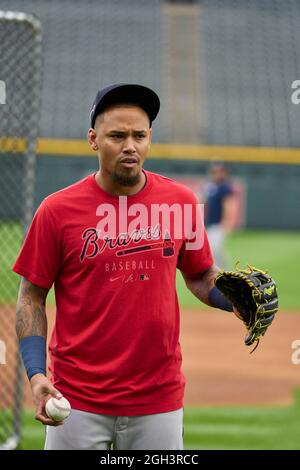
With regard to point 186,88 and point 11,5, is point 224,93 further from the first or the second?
point 11,5

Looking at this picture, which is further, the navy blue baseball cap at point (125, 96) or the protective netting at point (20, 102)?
the protective netting at point (20, 102)

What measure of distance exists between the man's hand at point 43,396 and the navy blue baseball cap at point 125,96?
3.31ft

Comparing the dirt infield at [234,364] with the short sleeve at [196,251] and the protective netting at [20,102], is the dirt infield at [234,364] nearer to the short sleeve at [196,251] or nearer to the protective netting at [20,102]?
the protective netting at [20,102]

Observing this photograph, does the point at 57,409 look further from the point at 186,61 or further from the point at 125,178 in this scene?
the point at 186,61

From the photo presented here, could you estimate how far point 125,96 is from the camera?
2.93 m

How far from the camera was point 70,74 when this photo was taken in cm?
2375

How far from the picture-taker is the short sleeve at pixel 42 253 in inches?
115

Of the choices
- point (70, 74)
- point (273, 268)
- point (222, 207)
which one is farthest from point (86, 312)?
point (70, 74)

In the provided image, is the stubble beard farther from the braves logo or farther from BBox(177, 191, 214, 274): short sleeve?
BBox(177, 191, 214, 274): short sleeve

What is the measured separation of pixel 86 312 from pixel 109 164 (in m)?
0.55

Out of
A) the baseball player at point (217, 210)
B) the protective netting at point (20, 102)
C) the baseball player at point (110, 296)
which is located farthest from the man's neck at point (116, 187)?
the baseball player at point (217, 210)

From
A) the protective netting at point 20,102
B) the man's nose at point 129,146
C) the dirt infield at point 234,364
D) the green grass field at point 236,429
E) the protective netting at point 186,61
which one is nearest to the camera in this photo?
the man's nose at point 129,146

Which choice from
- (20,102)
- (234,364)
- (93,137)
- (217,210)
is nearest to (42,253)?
(93,137)

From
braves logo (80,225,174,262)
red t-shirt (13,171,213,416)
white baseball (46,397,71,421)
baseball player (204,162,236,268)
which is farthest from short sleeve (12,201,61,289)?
baseball player (204,162,236,268)
